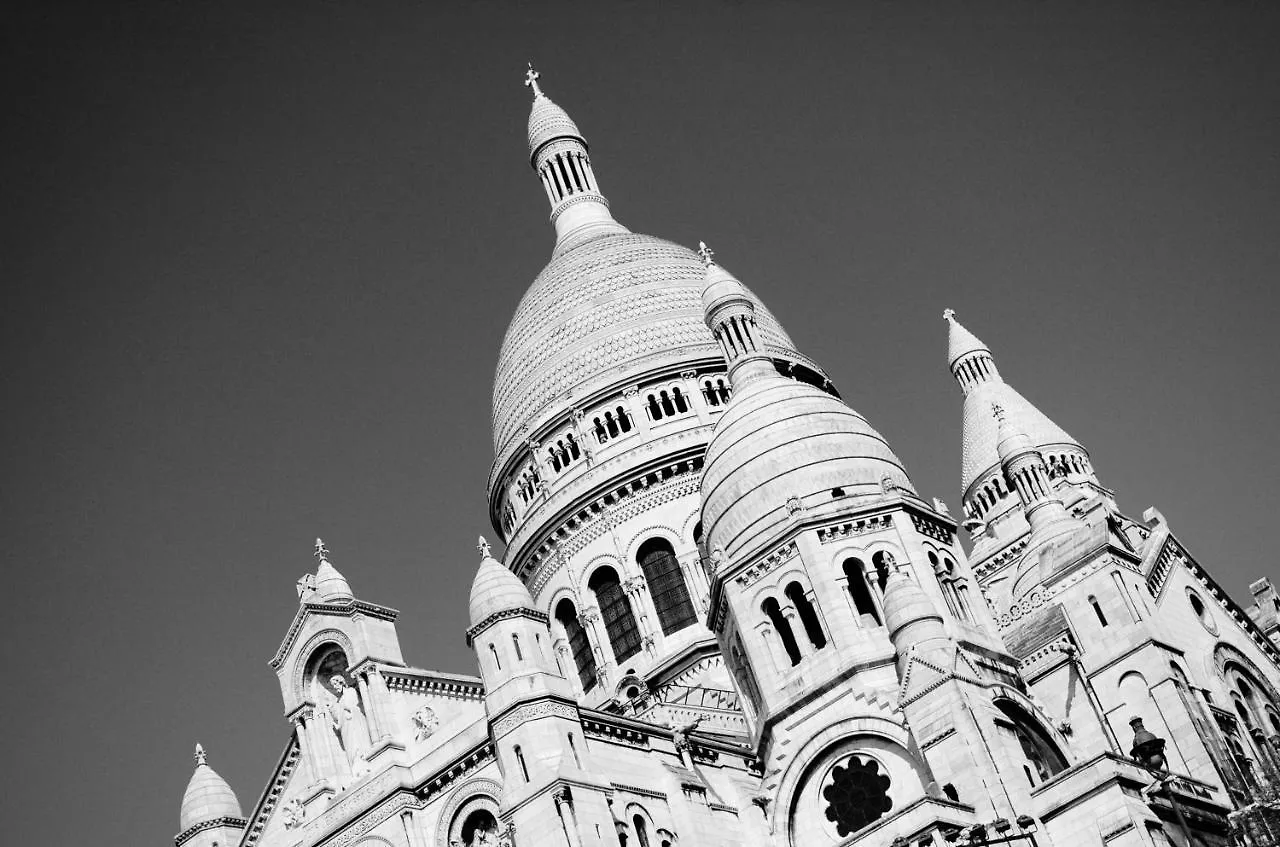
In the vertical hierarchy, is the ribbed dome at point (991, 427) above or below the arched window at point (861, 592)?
above

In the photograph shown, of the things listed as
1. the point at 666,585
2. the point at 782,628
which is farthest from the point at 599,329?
the point at 782,628

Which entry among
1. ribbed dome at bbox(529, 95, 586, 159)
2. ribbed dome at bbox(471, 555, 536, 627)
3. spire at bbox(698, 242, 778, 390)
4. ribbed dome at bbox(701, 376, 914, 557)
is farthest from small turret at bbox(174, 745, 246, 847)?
ribbed dome at bbox(529, 95, 586, 159)

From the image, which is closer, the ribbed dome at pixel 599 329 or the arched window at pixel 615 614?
the arched window at pixel 615 614

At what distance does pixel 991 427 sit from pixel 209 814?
3961 centimetres

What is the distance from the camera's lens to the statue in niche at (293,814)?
44.5 m

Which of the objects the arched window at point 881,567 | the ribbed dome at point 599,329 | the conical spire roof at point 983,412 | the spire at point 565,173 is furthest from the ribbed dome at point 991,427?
the arched window at point 881,567

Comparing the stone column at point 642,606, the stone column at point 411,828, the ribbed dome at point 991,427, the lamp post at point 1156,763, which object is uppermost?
the ribbed dome at point 991,427

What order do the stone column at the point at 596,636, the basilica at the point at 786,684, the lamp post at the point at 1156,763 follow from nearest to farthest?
the lamp post at the point at 1156,763
the basilica at the point at 786,684
the stone column at the point at 596,636

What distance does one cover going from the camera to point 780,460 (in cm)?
4753

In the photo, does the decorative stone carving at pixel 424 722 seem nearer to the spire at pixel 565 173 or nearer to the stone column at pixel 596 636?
the stone column at pixel 596 636

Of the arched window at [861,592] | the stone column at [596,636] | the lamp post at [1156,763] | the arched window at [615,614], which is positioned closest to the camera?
the lamp post at [1156,763]

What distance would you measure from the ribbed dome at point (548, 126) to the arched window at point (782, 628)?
121 feet

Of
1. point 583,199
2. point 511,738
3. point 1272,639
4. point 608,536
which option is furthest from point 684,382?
point 511,738

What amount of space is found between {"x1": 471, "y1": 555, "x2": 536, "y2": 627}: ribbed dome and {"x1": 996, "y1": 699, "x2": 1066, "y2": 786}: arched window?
11675mm
